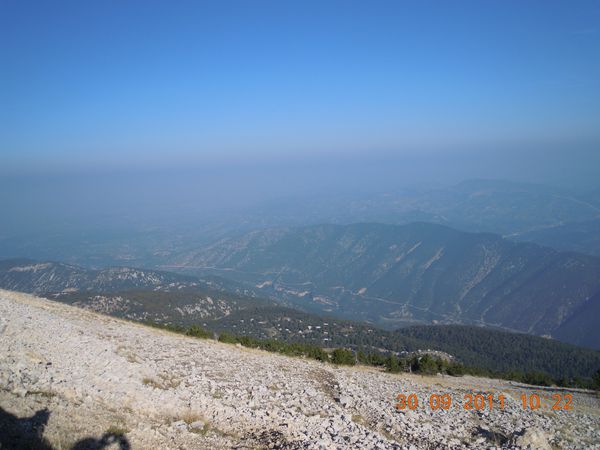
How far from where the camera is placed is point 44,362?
16.2 meters

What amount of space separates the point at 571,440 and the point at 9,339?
2789 centimetres

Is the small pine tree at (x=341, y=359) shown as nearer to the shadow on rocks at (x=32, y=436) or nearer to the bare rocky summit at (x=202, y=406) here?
the bare rocky summit at (x=202, y=406)

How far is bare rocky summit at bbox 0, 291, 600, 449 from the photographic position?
467 inches

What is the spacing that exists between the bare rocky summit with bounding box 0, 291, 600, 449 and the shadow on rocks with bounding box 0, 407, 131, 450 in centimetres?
4

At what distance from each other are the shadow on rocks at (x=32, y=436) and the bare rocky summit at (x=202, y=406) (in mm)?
43

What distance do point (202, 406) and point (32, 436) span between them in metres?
6.56

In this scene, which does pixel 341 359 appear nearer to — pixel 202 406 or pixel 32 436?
pixel 202 406

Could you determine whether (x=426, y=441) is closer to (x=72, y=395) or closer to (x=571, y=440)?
(x=571, y=440)
